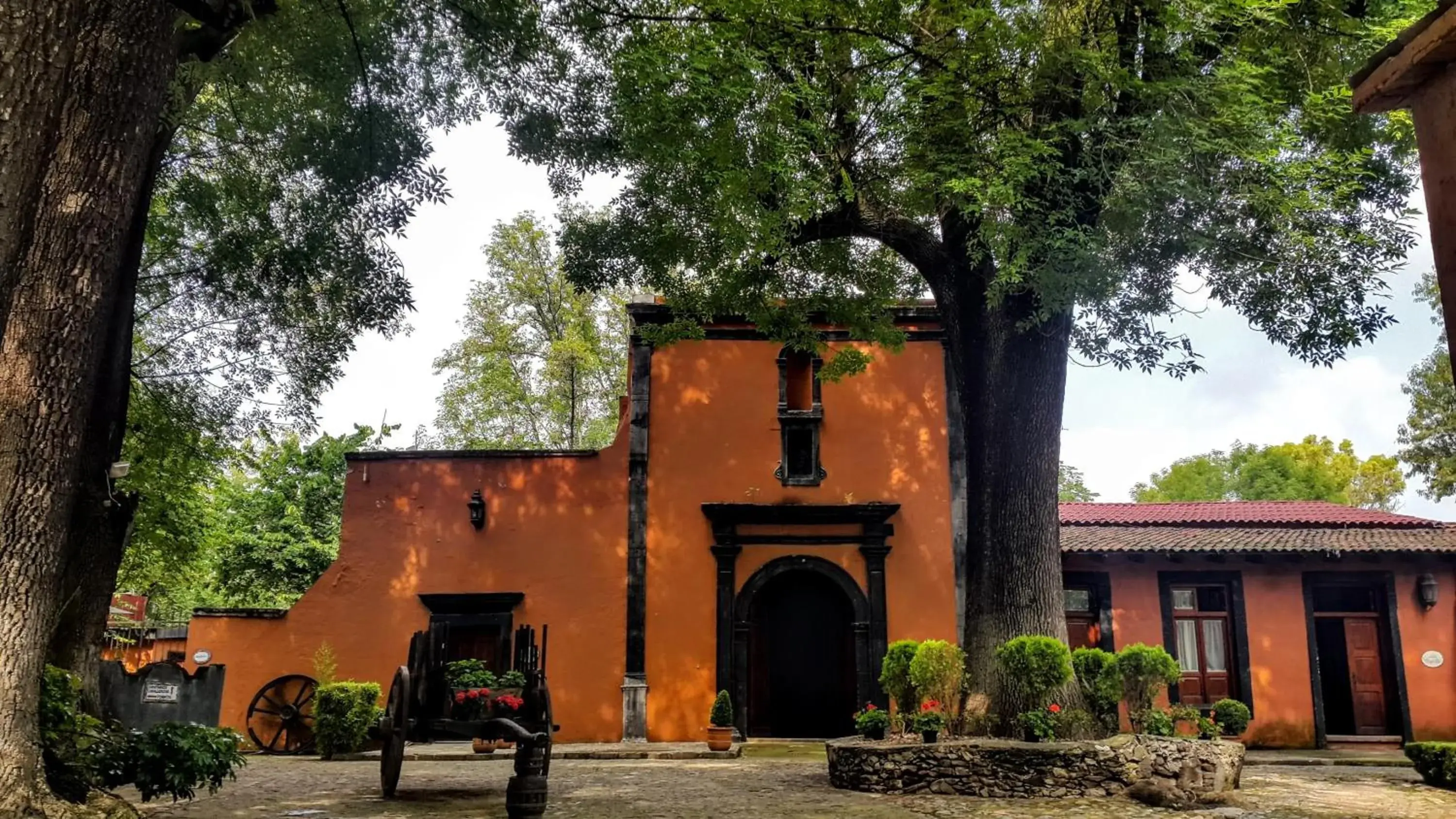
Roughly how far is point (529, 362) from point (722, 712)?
53.4ft

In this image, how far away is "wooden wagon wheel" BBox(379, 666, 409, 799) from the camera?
7496 millimetres

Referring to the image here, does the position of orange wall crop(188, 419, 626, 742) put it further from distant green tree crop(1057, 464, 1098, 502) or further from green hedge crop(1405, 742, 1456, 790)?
distant green tree crop(1057, 464, 1098, 502)

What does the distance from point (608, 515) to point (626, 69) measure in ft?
25.3

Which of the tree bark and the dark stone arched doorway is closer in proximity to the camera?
the tree bark

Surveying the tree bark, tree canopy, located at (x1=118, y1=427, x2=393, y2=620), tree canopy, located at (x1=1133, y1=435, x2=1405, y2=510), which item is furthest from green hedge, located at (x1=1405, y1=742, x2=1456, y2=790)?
tree canopy, located at (x1=1133, y1=435, x2=1405, y2=510)

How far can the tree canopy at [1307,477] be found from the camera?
35094 millimetres

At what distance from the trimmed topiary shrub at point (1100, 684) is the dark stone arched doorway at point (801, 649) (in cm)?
515

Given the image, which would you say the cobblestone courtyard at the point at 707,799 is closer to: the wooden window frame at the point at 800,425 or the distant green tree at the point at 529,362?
the wooden window frame at the point at 800,425

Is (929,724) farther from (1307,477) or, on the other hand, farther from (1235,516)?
(1307,477)

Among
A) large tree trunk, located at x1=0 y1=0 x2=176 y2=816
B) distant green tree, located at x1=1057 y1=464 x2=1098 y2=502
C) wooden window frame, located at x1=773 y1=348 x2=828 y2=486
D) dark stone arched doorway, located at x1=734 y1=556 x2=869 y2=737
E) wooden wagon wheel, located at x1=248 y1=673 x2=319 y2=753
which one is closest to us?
large tree trunk, located at x1=0 y1=0 x2=176 y2=816

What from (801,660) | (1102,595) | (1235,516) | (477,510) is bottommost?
(801,660)

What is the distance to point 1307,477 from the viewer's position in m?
35.3

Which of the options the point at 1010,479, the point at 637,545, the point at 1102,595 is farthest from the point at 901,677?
the point at 1102,595

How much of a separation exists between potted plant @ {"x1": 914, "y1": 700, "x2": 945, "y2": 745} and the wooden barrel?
3650 mm
